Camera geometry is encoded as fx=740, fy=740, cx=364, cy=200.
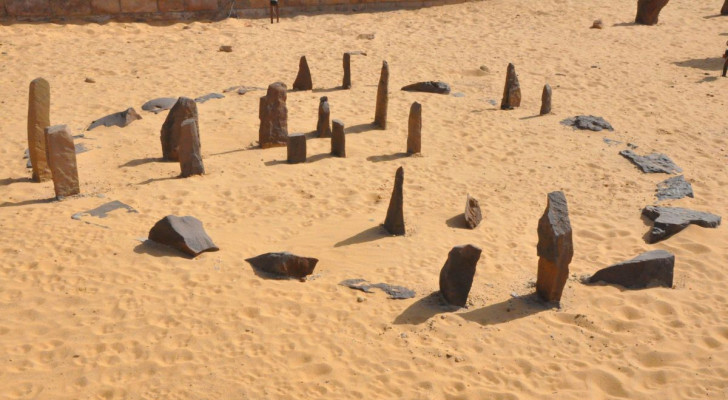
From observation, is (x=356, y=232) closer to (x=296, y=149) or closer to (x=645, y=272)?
(x=296, y=149)

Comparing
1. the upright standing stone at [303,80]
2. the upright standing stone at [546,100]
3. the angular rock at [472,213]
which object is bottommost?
the angular rock at [472,213]

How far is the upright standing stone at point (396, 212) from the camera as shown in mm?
8156

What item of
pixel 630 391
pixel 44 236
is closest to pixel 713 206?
pixel 630 391

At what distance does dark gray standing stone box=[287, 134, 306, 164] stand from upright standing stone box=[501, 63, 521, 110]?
4249 mm

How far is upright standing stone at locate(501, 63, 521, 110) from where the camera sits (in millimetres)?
12688

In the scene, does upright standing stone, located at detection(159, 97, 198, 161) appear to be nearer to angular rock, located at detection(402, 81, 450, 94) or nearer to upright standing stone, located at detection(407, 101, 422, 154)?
upright standing stone, located at detection(407, 101, 422, 154)

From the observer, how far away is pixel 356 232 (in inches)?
332

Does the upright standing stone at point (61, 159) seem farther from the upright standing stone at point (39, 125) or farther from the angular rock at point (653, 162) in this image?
the angular rock at point (653, 162)

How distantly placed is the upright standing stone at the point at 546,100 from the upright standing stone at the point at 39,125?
303 inches

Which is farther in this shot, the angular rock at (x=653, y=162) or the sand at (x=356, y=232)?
the angular rock at (x=653, y=162)

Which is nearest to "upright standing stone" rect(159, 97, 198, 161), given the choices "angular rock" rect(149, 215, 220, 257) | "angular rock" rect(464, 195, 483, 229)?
"angular rock" rect(149, 215, 220, 257)

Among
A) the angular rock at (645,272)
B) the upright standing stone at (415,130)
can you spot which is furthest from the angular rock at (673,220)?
the upright standing stone at (415,130)

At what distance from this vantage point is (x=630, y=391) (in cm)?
574

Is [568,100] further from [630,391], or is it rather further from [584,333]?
[630,391]
